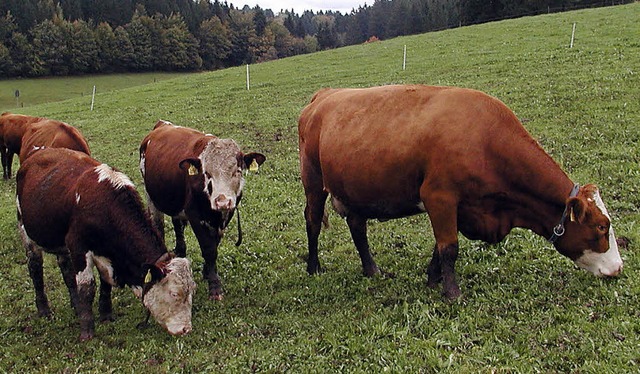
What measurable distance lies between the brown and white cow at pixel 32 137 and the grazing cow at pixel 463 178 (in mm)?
6638

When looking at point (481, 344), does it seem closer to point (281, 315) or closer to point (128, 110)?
point (281, 315)

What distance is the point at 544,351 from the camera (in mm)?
5055

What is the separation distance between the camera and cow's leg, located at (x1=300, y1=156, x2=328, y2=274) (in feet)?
26.5

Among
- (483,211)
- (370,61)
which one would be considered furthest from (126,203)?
(370,61)

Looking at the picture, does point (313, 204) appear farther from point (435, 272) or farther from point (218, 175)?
point (435, 272)

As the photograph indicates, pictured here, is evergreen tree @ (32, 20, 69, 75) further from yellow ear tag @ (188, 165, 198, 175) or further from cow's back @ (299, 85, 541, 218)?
cow's back @ (299, 85, 541, 218)

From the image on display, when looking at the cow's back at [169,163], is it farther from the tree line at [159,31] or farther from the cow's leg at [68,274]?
the tree line at [159,31]

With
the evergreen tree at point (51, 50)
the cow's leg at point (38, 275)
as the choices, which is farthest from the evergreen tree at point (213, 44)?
the cow's leg at point (38, 275)

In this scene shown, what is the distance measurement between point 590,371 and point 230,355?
11.7 ft

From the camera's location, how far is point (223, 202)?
703 centimetres

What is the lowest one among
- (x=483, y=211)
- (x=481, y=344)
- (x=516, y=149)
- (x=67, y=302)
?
(x=67, y=302)

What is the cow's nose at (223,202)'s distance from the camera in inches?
276

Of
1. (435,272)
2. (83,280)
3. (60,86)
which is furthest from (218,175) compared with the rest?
(60,86)

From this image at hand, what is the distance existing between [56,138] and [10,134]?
6348 mm
